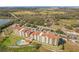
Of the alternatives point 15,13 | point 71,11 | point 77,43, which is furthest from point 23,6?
point 77,43
